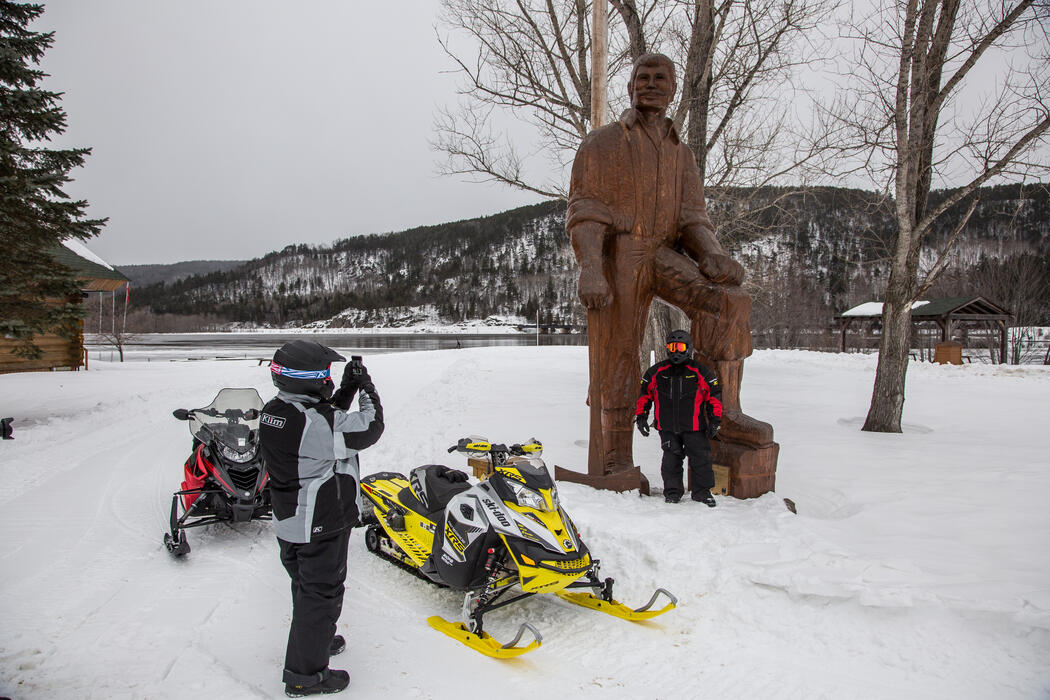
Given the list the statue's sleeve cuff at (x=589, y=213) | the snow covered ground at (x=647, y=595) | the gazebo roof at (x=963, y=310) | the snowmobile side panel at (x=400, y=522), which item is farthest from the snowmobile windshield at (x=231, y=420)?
the gazebo roof at (x=963, y=310)

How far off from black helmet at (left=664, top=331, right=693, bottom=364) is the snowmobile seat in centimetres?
207

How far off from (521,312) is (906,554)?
118m

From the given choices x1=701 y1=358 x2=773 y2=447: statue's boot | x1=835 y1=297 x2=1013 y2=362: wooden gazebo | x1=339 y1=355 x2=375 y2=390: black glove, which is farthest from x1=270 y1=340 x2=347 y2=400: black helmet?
x1=835 y1=297 x2=1013 y2=362: wooden gazebo

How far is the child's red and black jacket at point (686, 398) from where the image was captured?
493cm

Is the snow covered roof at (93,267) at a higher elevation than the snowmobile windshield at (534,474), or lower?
higher

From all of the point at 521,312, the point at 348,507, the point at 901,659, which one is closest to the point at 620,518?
the point at 901,659

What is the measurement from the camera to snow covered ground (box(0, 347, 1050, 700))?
3.07 meters

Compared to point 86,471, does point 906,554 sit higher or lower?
higher

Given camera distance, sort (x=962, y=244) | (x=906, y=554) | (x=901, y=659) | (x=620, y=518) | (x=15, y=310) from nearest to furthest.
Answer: (x=901, y=659) → (x=906, y=554) → (x=620, y=518) → (x=15, y=310) → (x=962, y=244)

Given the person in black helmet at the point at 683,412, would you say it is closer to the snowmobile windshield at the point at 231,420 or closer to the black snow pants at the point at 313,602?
the black snow pants at the point at 313,602

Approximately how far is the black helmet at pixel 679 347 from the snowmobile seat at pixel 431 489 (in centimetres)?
207

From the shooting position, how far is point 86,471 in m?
7.88

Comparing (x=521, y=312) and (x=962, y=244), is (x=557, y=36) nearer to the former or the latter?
(x=962, y=244)

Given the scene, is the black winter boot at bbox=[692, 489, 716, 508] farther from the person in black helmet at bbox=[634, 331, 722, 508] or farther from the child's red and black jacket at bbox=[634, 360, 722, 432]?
the child's red and black jacket at bbox=[634, 360, 722, 432]
